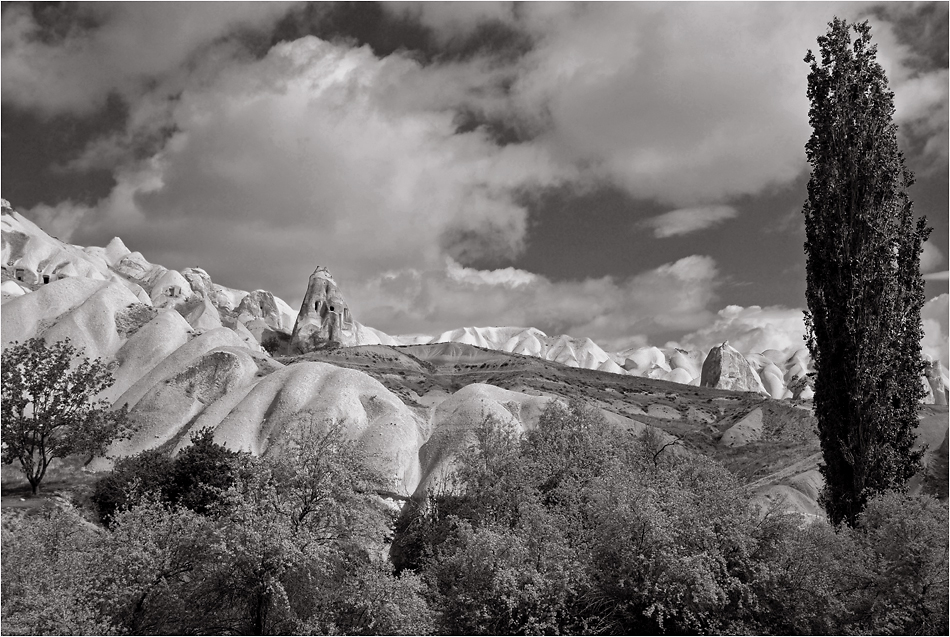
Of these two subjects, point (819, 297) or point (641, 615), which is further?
point (819, 297)

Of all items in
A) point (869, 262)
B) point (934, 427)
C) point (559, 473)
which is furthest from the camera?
point (934, 427)

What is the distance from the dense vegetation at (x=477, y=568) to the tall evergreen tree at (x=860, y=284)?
2.34 meters

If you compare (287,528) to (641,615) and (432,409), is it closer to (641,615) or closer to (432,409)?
(641,615)

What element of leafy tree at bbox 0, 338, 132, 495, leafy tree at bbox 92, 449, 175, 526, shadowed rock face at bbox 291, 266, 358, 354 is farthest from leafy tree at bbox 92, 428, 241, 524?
shadowed rock face at bbox 291, 266, 358, 354

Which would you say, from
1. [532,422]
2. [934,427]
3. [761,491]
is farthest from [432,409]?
[934,427]

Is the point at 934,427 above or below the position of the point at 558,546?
above

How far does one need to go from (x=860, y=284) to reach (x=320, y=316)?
371 feet

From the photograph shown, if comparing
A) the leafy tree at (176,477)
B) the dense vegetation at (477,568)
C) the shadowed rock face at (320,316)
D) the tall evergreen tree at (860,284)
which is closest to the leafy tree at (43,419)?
the leafy tree at (176,477)

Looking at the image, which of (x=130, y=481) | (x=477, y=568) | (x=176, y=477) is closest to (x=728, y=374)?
(x=176, y=477)

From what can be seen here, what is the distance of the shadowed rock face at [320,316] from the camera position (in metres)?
132

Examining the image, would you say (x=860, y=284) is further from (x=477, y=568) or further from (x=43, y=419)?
(x=43, y=419)

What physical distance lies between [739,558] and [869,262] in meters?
12.7

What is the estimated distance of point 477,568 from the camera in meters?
28.2

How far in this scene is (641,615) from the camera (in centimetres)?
2919
